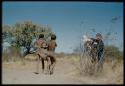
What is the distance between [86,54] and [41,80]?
2303mm

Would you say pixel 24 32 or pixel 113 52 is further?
pixel 24 32

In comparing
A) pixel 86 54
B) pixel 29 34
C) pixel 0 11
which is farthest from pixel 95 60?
pixel 29 34

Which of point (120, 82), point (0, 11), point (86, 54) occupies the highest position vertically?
point (0, 11)

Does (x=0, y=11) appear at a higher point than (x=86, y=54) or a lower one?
higher

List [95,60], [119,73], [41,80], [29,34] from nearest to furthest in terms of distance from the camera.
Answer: [41,80] → [119,73] → [95,60] → [29,34]

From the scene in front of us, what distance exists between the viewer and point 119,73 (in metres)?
10.6

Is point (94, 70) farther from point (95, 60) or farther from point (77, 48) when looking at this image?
point (77, 48)

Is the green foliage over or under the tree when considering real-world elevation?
under

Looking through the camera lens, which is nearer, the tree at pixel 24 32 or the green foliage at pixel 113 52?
the green foliage at pixel 113 52

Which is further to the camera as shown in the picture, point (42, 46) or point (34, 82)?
point (42, 46)

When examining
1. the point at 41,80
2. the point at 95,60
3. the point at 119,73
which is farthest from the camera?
the point at 95,60

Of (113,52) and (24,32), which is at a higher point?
(24,32)

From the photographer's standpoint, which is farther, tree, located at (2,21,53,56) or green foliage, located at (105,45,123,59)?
tree, located at (2,21,53,56)

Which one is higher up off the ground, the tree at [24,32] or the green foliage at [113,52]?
the tree at [24,32]
